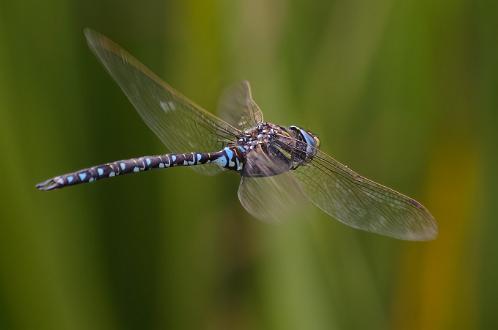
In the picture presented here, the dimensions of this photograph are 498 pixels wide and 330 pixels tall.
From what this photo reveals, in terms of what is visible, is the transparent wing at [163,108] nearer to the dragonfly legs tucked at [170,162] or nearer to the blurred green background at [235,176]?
the dragonfly legs tucked at [170,162]

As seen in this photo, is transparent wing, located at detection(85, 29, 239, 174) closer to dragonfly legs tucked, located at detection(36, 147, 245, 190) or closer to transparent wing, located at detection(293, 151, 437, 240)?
dragonfly legs tucked, located at detection(36, 147, 245, 190)

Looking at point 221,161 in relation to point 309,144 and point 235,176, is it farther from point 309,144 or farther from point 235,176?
point 235,176

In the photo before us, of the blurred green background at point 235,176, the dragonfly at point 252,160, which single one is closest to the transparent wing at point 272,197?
the dragonfly at point 252,160

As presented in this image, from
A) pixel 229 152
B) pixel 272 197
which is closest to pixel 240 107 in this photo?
pixel 229 152

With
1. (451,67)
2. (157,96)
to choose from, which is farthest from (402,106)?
(157,96)

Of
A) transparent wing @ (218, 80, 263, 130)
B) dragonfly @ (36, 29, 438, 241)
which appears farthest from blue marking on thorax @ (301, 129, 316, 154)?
transparent wing @ (218, 80, 263, 130)

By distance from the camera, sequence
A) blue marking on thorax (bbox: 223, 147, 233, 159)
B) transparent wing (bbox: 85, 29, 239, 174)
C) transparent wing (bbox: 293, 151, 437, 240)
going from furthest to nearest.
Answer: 1. blue marking on thorax (bbox: 223, 147, 233, 159)
2. transparent wing (bbox: 85, 29, 239, 174)
3. transparent wing (bbox: 293, 151, 437, 240)
